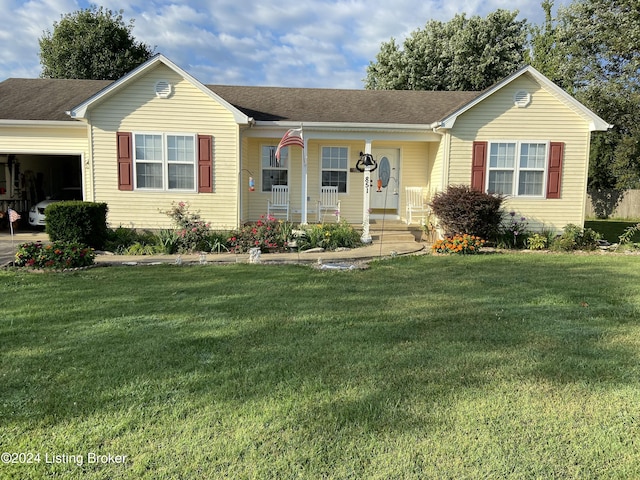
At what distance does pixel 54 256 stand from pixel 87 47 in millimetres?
21353

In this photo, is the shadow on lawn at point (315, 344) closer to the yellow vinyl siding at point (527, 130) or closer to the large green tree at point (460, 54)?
the yellow vinyl siding at point (527, 130)

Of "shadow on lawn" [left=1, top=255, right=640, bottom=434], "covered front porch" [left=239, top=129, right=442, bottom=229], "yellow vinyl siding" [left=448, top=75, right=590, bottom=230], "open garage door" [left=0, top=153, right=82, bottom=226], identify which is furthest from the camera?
"open garage door" [left=0, top=153, right=82, bottom=226]

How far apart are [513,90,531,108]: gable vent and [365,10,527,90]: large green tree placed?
47.4ft

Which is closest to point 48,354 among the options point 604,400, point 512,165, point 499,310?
point 604,400

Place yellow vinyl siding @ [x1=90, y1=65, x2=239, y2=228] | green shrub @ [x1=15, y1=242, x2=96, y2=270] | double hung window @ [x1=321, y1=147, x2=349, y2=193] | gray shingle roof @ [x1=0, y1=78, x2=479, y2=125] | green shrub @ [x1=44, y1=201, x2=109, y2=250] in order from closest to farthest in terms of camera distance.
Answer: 1. green shrub @ [x1=15, y1=242, x2=96, y2=270]
2. green shrub @ [x1=44, y1=201, x2=109, y2=250]
3. yellow vinyl siding @ [x1=90, y1=65, x2=239, y2=228]
4. gray shingle roof @ [x1=0, y1=78, x2=479, y2=125]
5. double hung window @ [x1=321, y1=147, x2=349, y2=193]

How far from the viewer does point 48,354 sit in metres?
3.85

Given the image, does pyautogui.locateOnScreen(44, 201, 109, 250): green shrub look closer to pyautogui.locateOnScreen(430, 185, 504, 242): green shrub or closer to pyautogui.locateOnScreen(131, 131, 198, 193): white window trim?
pyautogui.locateOnScreen(131, 131, 198, 193): white window trim

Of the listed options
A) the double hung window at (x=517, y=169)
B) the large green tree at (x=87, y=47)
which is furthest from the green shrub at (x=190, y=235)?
the large green tree at (x=87, y=47)

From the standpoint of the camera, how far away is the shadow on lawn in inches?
124

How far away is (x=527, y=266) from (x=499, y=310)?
11.2 feet

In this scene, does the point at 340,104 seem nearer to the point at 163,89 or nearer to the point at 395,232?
the point at 395,232

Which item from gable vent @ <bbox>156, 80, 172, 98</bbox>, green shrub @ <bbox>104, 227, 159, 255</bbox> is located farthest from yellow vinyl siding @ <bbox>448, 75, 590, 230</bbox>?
green shrub @ <bbox>104, 227, 159, 255</bbox>

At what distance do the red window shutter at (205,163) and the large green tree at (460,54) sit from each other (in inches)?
691

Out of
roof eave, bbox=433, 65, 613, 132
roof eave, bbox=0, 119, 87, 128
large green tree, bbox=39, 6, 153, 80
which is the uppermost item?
large green tree, bbox=39, 6, 153, 80
